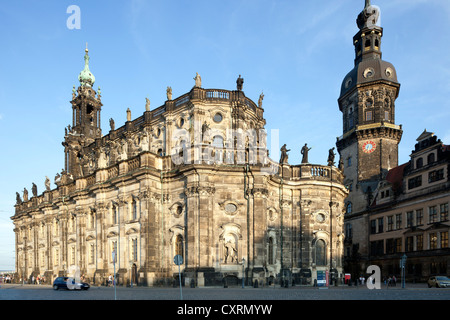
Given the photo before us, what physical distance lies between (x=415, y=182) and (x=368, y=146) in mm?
12736

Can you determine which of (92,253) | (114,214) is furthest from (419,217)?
(92,253)

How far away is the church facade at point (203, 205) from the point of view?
3878 centimetres

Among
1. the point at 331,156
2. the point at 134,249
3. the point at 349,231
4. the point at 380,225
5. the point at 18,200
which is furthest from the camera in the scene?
the point at 349,231

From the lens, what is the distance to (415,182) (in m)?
56.9

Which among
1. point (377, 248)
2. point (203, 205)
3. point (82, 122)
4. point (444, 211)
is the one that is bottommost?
point (377, 248)

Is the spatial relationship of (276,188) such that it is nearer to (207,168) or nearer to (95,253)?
(207,168)

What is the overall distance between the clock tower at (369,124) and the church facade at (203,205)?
20989mm

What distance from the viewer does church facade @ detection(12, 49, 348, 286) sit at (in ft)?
127

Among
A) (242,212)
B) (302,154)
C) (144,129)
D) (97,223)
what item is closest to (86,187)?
(97,223)

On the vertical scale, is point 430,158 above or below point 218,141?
below

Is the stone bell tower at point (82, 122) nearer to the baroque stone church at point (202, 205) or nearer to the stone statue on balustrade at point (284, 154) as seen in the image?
the baroque stone church at point (202, 205)

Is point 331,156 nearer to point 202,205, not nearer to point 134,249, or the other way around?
point 202,205

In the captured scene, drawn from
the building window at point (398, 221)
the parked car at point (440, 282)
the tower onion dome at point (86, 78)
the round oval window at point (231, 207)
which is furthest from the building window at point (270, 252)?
the tower onion dome at point (86, 78)

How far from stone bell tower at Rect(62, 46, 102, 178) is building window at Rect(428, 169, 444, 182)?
143 feet
